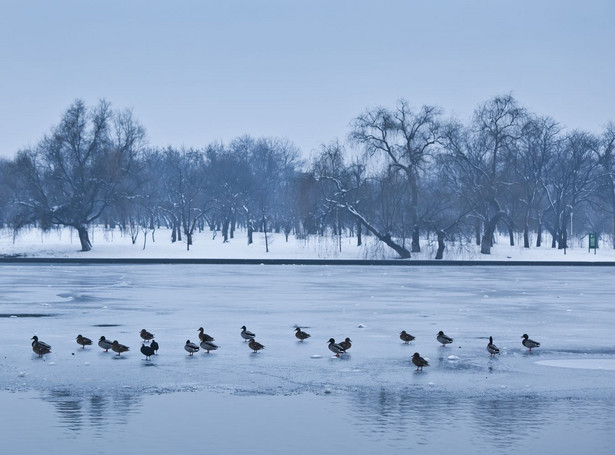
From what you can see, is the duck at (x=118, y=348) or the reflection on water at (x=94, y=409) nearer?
the reflection on water at (x=94, y=409)

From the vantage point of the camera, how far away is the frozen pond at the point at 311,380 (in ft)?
35.6

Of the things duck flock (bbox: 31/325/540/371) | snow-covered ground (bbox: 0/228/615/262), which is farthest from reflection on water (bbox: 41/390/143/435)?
snow-covered ground (bbox: 0/228/615/262)

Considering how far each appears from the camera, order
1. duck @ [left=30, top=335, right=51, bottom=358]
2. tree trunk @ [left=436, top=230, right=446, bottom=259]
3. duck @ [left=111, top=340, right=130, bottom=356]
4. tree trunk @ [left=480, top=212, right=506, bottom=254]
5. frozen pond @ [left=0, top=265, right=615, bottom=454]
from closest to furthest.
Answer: frozen pond @ [left=0, top=265, right=615, bottom=454]
duck @ [left=30, top=335, right=51, bottom=358]
duck @ [left=111, top=340, right=130, bottom=356]
tree trunk @ [left=436, top=230, right=446, bottom=259]
tree trunk @ [left=480, top=212, right=506, bottom=254]

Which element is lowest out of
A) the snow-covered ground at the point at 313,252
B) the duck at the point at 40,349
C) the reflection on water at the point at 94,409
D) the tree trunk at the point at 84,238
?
the reflection on water at the point at 94,409

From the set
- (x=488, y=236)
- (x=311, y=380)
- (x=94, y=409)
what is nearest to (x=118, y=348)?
(x=311, y=380)

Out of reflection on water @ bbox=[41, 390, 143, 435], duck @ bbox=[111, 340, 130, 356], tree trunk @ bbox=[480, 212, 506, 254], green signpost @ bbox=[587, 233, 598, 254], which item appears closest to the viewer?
reflection on water @ bbox=[41, 390, 143, 435]

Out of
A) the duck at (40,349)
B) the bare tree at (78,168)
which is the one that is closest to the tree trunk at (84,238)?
the bare tree at (78,168)

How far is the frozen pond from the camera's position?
1084 centimetres

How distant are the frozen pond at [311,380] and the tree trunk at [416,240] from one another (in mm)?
37502

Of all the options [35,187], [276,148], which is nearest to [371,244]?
[35,187]

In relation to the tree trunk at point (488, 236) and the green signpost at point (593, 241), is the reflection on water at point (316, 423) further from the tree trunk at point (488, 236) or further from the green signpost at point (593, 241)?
the green signpost at point (593, 241)

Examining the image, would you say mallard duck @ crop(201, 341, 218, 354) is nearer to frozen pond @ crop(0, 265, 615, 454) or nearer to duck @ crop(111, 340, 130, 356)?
frozen pond @ crop(0, 265, 615, 454)

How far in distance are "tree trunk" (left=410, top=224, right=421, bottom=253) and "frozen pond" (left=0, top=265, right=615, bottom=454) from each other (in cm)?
3750

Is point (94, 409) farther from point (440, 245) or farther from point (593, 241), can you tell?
point (593, 241)
